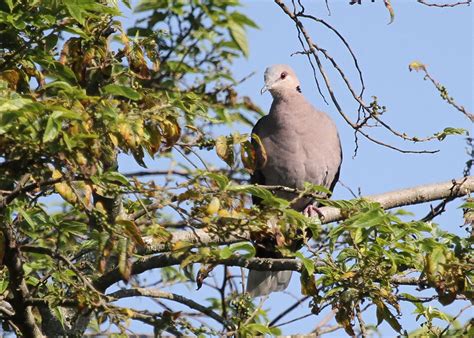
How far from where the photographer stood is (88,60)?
11.2 feet

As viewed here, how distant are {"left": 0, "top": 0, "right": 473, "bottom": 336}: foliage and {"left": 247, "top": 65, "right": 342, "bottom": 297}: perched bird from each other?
5.97ft

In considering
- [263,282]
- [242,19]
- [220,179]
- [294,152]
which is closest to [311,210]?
[294,152]

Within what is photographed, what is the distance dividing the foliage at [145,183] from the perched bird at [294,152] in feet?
5.97

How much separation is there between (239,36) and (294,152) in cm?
324

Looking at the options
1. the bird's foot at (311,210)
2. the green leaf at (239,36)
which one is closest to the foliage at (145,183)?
the green leaf at (239,36)

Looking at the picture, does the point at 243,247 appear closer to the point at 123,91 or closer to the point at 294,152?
the point at 123,91

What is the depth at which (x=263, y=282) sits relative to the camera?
19.2 feet

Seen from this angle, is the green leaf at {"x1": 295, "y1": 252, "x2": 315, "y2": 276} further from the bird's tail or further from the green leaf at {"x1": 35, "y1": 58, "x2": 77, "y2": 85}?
the bird's tail

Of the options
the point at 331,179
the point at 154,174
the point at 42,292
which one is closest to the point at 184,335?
the point at 154,174

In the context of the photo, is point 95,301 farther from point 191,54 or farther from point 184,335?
point 191,54

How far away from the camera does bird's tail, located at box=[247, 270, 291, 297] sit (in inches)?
229

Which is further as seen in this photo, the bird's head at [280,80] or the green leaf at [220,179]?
the bird's head at [280,80]

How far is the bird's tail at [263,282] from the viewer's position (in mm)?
Answer: 5828

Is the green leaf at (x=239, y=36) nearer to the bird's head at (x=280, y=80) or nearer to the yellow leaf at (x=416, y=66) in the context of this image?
the yellow leaf at (x=416, y=66)
